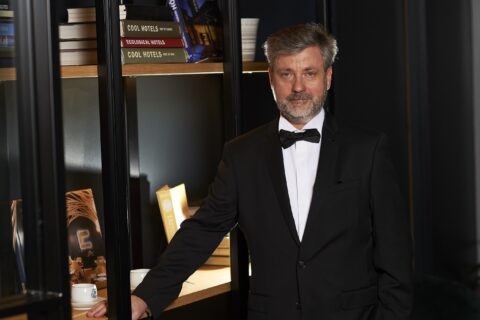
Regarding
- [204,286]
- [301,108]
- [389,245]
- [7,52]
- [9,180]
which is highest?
[7,52]

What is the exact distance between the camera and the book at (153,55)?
242cm

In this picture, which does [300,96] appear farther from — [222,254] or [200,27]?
[222,254]

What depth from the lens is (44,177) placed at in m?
1.55

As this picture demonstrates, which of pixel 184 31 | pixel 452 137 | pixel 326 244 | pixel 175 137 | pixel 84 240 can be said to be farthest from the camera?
pixel 452 137

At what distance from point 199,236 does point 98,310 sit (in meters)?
0.43

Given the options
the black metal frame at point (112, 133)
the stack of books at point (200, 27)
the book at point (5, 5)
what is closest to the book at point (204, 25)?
the stack of books at point (200, 27)

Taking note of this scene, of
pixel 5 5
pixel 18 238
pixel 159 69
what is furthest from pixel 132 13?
pixel 18 238

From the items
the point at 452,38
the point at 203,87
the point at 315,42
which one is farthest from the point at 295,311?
the point at 452,38

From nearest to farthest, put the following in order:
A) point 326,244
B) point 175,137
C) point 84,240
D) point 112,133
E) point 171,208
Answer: point 112,133, point 326,244, point 84,240, point 171,208, point 175,137

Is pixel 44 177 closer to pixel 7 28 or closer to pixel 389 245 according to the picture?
pixel 7 28

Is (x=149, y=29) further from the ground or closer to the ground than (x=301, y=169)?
further from the ground

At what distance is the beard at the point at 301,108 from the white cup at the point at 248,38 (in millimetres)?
441

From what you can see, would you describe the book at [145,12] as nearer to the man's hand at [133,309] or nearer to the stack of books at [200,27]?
the stack of books at [200,27]

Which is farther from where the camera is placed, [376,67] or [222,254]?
[376,67]
